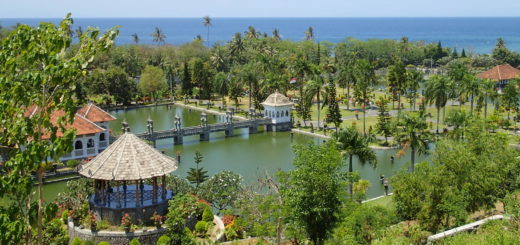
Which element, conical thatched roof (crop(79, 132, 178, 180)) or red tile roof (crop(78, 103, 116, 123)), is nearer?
conical thatched roof (crop(79, 132, 178, 180))

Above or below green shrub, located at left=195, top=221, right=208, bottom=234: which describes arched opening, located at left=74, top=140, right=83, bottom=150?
above

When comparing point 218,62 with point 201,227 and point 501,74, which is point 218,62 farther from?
point 201,227

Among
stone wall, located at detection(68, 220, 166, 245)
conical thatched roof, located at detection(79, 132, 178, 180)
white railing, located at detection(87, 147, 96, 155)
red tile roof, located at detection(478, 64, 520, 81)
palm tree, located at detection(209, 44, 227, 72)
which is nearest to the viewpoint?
stone wall, located at detection(68, 220, 166, 245)

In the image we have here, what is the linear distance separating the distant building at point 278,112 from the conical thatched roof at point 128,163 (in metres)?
35.2

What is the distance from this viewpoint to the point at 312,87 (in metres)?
61.6

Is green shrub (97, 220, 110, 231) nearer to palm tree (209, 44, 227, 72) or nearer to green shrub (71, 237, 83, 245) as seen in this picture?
green shrub (71, 237, 83, 245)

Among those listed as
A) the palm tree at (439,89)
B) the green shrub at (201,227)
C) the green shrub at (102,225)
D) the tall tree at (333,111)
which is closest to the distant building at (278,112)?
the tall tree at (333,111)

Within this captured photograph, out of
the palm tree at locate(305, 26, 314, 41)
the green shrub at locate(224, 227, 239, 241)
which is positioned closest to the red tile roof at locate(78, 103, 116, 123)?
the green shrub at locate(224, 227, 239, 241)

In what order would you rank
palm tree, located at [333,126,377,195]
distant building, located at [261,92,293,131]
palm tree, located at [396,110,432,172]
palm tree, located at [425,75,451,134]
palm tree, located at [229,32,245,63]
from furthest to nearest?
1. palm tree, located at [229,32,245,63]
2. distant building, located at [261,92,293,131]
3. palm tree, located at [425,75,451,134]
4. palm tree, located at [396,110,432,172]
5. palm tree, located at [333,126,377,195]

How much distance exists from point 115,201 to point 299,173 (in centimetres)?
1000

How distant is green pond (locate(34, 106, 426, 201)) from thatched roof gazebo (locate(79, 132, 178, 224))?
11.0 m

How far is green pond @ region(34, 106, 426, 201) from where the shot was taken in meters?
45.2

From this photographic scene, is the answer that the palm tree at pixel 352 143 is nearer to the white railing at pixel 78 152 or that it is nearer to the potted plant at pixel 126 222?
the potted plant at pixel 126 222

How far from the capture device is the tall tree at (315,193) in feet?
80.5
